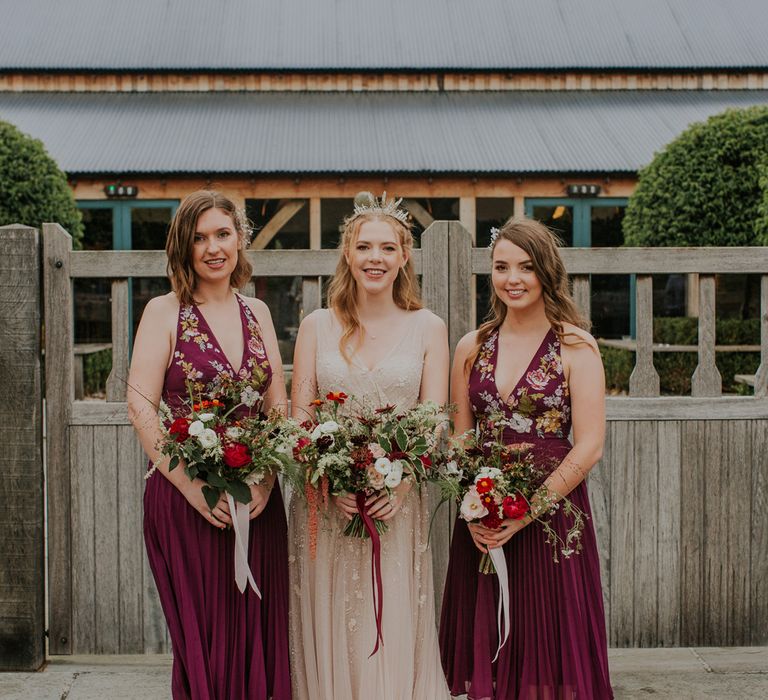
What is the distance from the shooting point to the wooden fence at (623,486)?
420 centimetres

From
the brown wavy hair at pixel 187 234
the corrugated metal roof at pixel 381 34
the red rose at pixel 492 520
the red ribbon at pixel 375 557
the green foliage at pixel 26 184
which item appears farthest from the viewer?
the corrugated metal roof at pixel 381 34

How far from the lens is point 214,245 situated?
3.28 metres

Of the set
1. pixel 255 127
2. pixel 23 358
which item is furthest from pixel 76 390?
pixel 255 127

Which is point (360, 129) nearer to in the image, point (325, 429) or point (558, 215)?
point (558, 215)

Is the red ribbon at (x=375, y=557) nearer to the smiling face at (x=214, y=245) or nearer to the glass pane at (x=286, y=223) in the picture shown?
the smiling face at (x=214, y=245)

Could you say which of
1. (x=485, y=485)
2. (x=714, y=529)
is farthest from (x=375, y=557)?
(x=714, y=529)

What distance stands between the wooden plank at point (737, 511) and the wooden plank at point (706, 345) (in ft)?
0.65

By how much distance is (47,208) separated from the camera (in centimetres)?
1209

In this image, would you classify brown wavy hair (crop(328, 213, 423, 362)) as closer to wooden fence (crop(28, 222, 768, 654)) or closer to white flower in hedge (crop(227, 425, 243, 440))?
white flower in hedge (crop(227, 425, 243, 440))

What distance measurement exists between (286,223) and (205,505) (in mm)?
13050

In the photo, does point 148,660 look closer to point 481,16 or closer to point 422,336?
point 422,336

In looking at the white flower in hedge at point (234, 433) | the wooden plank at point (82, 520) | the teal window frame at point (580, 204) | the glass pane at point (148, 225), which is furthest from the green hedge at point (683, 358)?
the glass pane at point (148, 225)

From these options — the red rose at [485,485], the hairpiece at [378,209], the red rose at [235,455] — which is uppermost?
the hairpiece at [378,209]

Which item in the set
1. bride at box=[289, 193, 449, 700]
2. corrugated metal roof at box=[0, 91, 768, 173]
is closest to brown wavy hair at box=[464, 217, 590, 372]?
bride at box=[289, 193, 449, 700]
